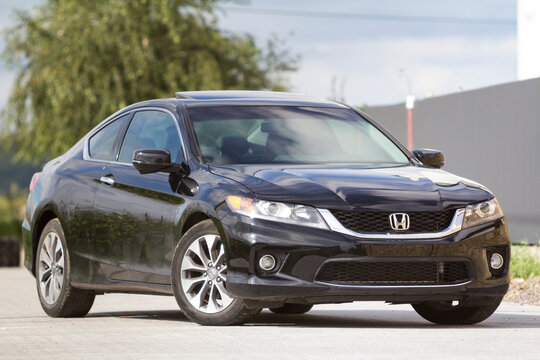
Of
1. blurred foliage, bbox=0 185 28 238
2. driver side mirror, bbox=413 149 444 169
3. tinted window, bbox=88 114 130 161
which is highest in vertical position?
tinted window, bbox=88 114 130 161

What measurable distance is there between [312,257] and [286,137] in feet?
5.17

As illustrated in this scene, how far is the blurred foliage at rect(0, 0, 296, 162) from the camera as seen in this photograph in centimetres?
3195

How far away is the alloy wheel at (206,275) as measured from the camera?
339 inches

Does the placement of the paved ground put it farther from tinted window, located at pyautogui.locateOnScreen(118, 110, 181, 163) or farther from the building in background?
the building in background

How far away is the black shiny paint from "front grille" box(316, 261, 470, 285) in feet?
0.23

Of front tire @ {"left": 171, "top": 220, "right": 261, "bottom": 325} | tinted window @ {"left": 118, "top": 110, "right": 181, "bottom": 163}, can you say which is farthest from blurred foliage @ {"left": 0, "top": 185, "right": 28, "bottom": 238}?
front tire @ {"left": 171, "top": 220, "right": 261, "bottom": 325}

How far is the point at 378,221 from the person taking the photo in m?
8.28

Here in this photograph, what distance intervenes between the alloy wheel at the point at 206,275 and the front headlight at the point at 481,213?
1651 mm

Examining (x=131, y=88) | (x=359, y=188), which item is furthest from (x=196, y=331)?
(x=131, y=88)

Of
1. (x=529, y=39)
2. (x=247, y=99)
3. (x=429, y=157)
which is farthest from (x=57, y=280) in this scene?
(x=529, y=39)

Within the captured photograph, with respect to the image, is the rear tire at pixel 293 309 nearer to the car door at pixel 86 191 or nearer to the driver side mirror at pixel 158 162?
the car door at pixel 86 191

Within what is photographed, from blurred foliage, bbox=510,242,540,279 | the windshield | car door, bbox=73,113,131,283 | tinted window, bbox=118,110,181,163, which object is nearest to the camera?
the windshield

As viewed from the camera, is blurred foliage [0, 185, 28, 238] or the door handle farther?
blurred foliage [0, 185, 28, 238]

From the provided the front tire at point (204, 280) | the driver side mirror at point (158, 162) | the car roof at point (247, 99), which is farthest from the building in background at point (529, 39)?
the front tire at point (204, 280)
